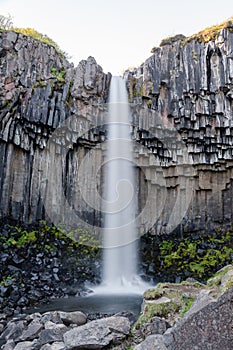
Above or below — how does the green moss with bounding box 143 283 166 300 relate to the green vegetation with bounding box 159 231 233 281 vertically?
above

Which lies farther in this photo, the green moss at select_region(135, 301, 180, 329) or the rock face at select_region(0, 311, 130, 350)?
the green moss at select_region(135, 301, 180, 329)

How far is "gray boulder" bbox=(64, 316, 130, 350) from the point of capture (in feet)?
20.2

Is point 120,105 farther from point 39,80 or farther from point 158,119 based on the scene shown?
point 39,80

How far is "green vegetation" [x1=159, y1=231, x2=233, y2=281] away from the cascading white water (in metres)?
2.15

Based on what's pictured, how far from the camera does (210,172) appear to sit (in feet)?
71.2

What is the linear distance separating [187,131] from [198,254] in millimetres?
7383

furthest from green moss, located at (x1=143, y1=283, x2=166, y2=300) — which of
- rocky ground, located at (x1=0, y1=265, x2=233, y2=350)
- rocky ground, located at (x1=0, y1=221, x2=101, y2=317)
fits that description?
rocky ground, located at (x1=0, y1=221, x2=101, y2=317)

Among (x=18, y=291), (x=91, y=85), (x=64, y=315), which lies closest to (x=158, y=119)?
(x=91, y=85)

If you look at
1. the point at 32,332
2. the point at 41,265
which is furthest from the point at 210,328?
the point at 41,265

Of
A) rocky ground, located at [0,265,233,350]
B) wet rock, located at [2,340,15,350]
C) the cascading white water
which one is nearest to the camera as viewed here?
rocky ground, located at [0,265,233,350]

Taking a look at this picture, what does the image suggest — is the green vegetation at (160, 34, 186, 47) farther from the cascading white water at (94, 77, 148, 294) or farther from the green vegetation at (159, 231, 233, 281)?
the green vegetation at (159, 231, 233, 281)

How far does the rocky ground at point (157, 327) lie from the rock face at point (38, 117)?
991 cm

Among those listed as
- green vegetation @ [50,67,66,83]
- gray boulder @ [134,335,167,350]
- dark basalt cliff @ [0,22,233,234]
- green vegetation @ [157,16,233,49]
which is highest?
green vegetation @ [157,16,233,49]

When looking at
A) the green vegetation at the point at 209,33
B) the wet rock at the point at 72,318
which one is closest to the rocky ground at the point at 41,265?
the wet rock at the point at 72,318
